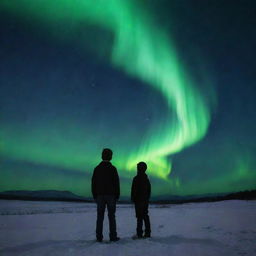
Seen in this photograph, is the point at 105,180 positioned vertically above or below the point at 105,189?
above

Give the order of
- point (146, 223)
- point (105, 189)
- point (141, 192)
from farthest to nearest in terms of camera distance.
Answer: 1. point (141, 192)
2. point (146, 223)
3. point (105, 189)

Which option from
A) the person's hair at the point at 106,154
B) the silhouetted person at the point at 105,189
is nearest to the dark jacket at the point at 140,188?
the silhouetted person at the point at 105,189

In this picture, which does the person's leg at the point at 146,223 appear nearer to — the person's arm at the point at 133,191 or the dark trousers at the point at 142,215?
the dark trousers at the point at 142,215

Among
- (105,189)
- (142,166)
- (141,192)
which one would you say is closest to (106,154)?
(105,189)

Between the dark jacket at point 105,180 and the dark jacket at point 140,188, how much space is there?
2.58 feet

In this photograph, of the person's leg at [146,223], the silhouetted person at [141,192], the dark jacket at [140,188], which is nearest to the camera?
the person's leg at [146,223]

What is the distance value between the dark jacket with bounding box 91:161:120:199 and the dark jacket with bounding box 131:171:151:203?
0.79 meters

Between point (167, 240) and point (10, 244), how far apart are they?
3.75 meters

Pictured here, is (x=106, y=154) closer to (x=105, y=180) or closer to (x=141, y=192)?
(x=105, y=180)

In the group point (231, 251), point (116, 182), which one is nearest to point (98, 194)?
point (116, 182)

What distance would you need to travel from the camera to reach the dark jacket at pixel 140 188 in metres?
8.14

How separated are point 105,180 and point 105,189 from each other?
0.22 metres

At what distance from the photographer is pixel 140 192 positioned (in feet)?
26.8

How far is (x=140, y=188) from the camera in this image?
8.20m
